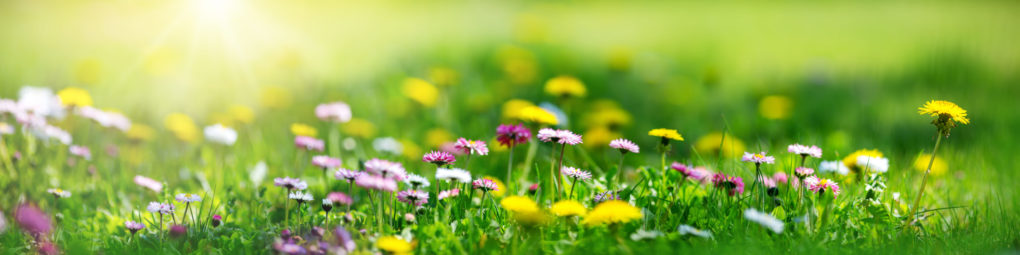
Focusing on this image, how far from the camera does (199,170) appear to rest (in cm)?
302

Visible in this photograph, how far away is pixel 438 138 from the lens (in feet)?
11.7

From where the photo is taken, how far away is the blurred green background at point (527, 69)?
410 cm

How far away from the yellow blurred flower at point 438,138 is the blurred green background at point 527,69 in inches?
4.9

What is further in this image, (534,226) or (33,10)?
(33,10)

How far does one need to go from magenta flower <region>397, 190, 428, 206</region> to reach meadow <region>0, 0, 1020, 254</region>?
3cm

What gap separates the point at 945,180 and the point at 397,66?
3.56 m

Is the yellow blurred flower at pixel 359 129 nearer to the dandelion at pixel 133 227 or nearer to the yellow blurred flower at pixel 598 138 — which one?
the yellow blurred flower at pixel 598 138

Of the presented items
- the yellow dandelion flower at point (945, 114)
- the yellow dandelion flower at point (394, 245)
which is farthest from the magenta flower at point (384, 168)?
the yellow dandelion flower at point (945, 114)

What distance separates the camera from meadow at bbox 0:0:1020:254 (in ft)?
6.61

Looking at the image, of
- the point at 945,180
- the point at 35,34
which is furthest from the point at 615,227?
the point at 35,34

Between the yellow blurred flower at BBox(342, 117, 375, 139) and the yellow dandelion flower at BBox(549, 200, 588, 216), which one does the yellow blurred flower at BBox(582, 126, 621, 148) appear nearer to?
the yellow blurred flower at BBox(342, 117, 375, 139)


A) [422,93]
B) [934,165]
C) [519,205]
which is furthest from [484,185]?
[422,93]

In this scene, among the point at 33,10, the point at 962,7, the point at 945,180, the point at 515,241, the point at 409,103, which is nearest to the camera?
the point at 515,241

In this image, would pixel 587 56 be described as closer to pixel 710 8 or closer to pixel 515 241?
pixel 515 241
